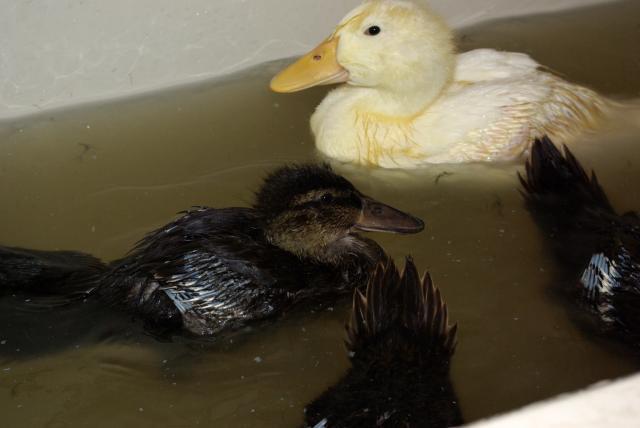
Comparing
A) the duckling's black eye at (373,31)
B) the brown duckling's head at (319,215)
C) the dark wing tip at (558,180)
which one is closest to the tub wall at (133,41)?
the duckling's black eye at (373,31)

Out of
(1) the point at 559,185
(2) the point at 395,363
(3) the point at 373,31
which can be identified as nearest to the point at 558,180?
(1) the point at 559,185

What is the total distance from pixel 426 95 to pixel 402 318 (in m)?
1.27

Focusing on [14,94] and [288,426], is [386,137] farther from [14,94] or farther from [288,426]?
[14,94]

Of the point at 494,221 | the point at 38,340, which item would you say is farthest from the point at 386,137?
the point at 38,340

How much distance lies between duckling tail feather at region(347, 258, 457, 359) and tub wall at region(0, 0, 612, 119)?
6.50ft

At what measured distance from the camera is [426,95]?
3361 mm

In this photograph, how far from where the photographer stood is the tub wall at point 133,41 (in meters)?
3.62

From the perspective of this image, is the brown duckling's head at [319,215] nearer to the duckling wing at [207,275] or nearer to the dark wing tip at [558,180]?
the duckling wing at [207,275]

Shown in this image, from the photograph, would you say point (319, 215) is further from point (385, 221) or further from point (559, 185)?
point (559, 185)

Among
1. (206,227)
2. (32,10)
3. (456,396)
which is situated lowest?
(456,396)

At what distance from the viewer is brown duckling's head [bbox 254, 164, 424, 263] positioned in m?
2.69

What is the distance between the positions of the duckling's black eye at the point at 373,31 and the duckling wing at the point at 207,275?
3.79 ft

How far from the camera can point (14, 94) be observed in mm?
3693

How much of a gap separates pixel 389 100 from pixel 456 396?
1.50m
